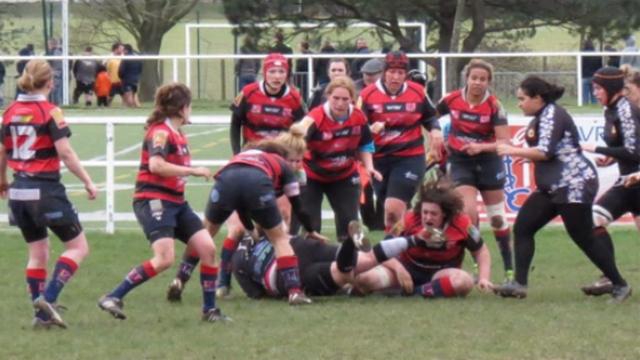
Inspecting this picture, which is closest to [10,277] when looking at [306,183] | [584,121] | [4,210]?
[306,183]

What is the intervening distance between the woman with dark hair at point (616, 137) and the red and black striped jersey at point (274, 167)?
2093 mm

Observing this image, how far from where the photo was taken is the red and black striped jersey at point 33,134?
10.1 metres

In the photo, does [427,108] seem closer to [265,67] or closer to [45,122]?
[265,67]

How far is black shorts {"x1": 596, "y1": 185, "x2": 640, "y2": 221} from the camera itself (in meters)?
11.9

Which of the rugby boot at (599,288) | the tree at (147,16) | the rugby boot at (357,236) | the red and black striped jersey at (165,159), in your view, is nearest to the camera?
the red and black striped jersey at (165,159)

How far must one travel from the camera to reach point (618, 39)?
3703cm

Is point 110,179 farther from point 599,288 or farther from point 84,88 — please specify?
point 84,88

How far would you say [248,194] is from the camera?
10.8 meters

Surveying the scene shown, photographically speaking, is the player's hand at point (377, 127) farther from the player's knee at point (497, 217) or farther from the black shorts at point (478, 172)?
the player's knee at point (497, 217)

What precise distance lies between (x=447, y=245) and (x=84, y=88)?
20854 mm

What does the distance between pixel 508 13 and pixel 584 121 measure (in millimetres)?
20925

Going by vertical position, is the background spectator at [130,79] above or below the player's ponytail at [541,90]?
below

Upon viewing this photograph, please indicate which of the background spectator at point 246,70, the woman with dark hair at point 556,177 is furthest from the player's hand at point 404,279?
the background spectator at point 246,70

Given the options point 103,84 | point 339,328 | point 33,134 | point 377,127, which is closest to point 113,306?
point 33,134
